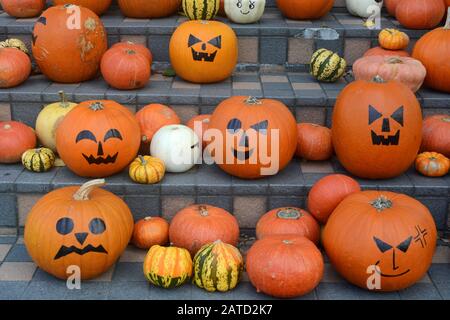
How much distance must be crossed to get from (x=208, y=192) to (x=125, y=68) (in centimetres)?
124

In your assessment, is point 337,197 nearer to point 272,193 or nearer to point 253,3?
point 272,193

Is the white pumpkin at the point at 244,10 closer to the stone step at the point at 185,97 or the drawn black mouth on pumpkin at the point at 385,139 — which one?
the stone step at the point at 185,97

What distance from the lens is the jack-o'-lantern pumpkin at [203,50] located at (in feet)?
18.6

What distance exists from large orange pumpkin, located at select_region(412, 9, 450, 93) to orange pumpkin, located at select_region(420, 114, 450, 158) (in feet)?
1.34

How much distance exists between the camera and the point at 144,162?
16.1ft

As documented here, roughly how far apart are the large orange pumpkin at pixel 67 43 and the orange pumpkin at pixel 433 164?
258 cm

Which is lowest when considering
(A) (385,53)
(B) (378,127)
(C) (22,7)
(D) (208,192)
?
(D) (208,192)

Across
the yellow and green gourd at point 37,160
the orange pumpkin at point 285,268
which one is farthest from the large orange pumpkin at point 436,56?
the yellow and green gourd at point 37,160

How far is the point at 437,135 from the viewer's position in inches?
204

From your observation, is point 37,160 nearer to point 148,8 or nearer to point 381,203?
point 148,8

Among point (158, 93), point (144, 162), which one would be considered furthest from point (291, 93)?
point (144, 162)

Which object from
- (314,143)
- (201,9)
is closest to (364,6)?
(201,9)

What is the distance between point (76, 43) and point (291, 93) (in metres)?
1.68

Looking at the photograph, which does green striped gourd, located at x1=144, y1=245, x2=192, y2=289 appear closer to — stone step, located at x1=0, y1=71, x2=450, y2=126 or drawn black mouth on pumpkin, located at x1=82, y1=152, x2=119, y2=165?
drawn black mouth on pumpkin, located at x1=82, y1=152, x2=119, y2=165
